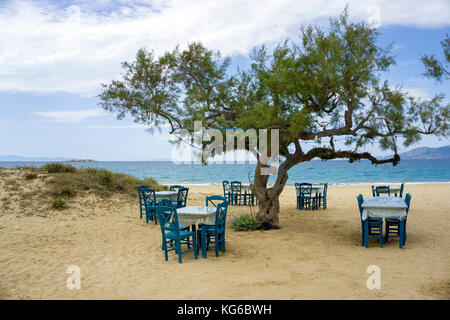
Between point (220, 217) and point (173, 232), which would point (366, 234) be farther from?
point (173, 232)

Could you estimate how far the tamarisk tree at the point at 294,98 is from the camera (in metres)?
6.82

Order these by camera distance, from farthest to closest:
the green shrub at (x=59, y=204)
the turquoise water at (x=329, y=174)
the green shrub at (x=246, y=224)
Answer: the turquoise water at (x=329, y=174) → the green shrub at (x=59, y=204) → the green shrub at (x=246, y=224)

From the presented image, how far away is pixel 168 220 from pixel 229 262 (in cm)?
145

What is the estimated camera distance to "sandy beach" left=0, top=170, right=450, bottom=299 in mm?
4617

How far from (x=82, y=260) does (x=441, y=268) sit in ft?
20.7

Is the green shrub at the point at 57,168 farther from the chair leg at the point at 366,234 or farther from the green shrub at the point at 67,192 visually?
the chair leg at the point at 366,234

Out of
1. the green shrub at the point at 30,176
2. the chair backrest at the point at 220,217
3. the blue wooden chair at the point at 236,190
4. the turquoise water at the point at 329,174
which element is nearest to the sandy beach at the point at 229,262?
the chair backrest at the point at 220,217

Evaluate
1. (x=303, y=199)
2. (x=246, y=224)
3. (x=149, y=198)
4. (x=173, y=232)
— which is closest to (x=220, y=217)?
(x=173, y=232)

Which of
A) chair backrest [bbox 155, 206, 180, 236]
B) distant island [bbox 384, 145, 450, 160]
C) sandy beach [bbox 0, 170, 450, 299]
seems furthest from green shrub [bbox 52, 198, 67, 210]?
distant island [bbox 384, 145, 450, 160]

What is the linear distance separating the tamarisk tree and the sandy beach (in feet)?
6.45

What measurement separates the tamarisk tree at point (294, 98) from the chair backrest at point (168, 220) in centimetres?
238

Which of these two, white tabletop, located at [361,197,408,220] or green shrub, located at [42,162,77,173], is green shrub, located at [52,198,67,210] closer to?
green shrub, located at [42,162,77,173]
